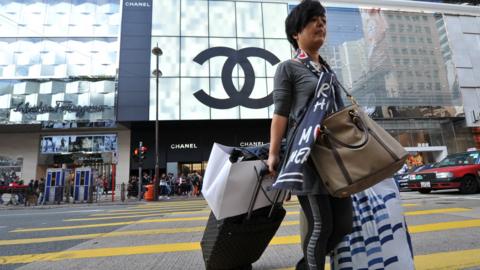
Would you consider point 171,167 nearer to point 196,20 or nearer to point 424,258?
point 196,20

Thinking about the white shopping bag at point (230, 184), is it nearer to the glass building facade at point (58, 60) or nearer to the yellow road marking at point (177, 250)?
the yellow road marking at point (177, 250)

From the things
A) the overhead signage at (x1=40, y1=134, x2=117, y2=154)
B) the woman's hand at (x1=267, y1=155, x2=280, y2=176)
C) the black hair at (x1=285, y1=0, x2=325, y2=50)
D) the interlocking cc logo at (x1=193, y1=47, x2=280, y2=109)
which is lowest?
the woman's hand at (x1=267, y1=155, x2=280, y2=176)

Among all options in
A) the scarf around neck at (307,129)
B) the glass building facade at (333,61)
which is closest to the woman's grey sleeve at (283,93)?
the scarf around neck at (307,129)

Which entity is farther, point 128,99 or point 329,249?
point 128,99

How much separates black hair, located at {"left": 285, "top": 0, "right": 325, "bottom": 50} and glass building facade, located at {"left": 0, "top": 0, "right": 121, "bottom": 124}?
2518 cm

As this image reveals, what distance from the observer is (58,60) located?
26.0m

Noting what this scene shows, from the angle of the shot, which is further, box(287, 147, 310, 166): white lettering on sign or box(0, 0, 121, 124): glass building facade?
box(0, 0, 121, 124): glass building facade

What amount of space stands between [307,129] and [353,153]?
26 cm

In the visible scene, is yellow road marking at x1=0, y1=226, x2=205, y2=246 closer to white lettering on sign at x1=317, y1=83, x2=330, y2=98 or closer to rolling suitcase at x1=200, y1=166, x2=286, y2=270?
rolling suitcase at x1=200, y1=166, x2=286, y2=270

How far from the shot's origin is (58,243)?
460cm

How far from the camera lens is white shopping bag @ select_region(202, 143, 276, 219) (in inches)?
78.0

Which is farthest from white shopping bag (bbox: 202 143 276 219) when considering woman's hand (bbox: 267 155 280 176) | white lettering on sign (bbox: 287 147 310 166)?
white lettering on sign (bbox: 287 147 310 166)

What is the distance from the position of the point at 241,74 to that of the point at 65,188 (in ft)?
50.7

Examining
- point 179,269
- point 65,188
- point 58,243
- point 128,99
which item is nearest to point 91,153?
point 128,99
